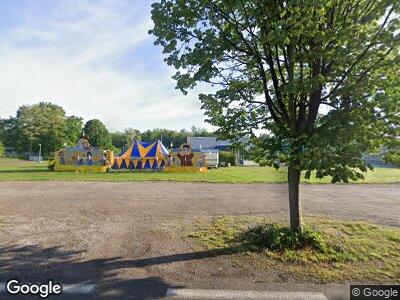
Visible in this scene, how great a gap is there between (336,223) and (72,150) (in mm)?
26457

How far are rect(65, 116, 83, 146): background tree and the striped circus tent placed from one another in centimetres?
5274

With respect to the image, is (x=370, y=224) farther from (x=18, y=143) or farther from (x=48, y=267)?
(x=18, y=143)

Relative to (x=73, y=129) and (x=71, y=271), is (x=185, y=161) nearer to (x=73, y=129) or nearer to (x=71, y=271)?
(x=71, y=271)

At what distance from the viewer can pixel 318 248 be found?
636cm

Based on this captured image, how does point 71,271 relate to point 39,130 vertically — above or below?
below

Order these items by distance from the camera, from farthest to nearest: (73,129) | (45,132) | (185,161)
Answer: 1. (73,129)
2. (45,132)
3. (185,161)

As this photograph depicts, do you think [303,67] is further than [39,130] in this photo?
No

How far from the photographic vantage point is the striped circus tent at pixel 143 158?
29859mm

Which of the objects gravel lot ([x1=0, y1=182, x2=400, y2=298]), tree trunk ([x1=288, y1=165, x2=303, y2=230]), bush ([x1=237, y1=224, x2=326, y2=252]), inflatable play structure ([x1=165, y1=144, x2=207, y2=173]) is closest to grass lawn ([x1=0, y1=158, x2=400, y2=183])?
inflatable play structure ([x1=165, y1=144, x2=207, y2=173])

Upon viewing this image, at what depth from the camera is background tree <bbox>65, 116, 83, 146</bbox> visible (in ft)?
265

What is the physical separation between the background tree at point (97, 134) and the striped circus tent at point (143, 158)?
152ft

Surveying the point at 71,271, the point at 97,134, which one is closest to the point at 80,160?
the point at 71,271

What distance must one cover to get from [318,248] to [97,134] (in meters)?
75.8

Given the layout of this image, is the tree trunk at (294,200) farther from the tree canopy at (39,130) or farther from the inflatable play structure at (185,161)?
the tree canopy at (39,130)
